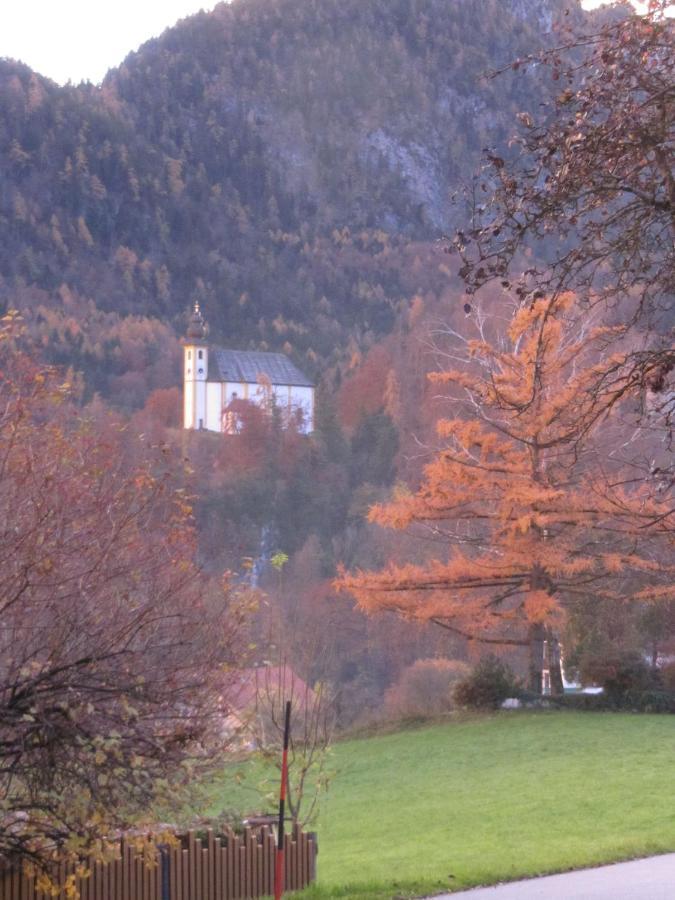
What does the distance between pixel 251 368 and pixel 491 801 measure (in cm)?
11659

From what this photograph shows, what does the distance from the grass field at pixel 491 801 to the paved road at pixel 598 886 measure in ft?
1.16

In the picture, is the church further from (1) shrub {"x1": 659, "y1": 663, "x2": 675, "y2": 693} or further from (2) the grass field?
(2) the grass field

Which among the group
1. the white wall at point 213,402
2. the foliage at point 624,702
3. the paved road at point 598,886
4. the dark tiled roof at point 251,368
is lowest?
the paved road at point 598,886

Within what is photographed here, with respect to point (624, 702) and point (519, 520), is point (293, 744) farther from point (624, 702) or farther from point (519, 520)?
point (624, 702)

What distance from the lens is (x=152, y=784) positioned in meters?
8.21

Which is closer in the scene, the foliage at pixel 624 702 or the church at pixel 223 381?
the foliage at pixel 624 702

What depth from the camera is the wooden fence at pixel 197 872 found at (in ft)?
31.8

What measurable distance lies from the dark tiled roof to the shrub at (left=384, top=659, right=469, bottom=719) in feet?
306

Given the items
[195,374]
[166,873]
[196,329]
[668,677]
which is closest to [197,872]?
[166,873]

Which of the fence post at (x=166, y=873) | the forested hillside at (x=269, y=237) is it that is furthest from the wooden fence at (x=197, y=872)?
the forested hillside at (x=269, y=237)

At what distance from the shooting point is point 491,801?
61.6 feet

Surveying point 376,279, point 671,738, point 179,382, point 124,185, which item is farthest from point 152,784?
point 124,185

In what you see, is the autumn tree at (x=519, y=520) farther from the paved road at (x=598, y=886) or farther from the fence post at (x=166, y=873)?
the fence post at (x=166, y=873)

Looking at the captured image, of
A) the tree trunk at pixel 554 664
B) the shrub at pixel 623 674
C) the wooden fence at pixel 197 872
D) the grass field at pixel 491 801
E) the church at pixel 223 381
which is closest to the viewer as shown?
the wooden fence at pixel 197 872
